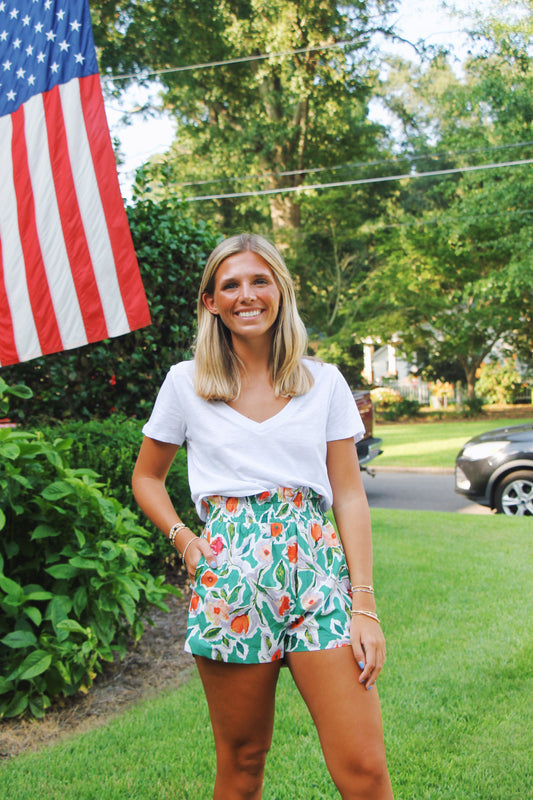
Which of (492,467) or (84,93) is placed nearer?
(84,93)

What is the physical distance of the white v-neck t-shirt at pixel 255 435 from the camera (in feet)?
6.42

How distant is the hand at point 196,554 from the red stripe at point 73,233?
272 cm

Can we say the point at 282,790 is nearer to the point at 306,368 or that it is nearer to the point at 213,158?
the point at 306,368

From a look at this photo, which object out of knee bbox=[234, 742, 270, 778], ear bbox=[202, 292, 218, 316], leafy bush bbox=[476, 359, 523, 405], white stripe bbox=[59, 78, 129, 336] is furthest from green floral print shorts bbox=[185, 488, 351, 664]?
leafy bush bbox=[476, 359, 523, 405]

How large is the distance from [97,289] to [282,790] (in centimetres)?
297

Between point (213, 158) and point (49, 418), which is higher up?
point (213, 158)

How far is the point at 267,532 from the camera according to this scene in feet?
6.30

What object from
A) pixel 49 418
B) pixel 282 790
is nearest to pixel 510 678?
pixel 282 790

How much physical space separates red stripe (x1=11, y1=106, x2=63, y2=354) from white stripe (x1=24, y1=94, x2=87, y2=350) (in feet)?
0.09

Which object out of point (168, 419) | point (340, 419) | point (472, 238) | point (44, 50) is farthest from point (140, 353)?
point (472, 238)

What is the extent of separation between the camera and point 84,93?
470 cm

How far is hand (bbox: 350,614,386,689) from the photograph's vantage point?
6.04 ft

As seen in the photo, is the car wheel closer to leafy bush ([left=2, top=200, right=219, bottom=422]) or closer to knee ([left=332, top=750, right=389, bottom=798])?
leafy bush ([left=2, top=200, right=219, bottom=422])

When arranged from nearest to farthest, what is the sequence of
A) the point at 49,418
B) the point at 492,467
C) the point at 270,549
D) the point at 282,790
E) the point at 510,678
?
1. the point at 270,549
2. the point at 282,790
3. the point at 510,678
4. the point at 49,418
5. the point at 492,467
